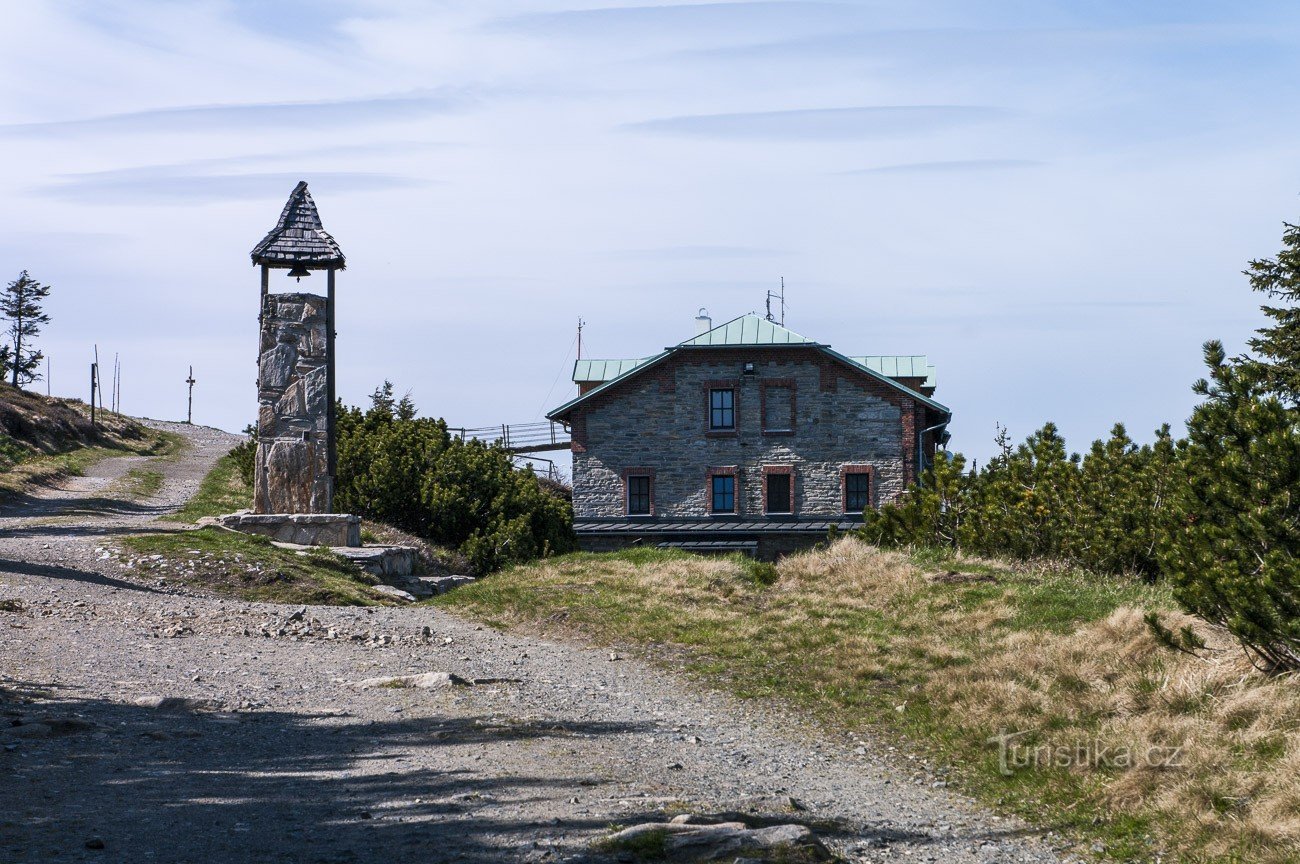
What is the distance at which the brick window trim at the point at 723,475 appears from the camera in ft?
124

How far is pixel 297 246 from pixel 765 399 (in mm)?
18539

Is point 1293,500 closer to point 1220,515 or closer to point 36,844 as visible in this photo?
point 1220,515

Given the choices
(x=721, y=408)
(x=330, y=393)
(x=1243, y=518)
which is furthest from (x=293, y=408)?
(x=721, y=408)

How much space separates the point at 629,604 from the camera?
16109mm

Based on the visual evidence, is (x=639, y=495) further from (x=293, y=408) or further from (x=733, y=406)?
(x=293, y=408)

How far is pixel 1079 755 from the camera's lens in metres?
8.12

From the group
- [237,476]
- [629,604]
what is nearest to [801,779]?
[629,604]

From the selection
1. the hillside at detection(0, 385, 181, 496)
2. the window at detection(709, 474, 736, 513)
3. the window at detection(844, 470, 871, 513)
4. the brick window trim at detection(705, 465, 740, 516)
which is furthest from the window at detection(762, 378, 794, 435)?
the hillside at detection(0, 385, 181, 496)

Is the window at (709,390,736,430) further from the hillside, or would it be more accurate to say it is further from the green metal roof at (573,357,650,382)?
the hillside

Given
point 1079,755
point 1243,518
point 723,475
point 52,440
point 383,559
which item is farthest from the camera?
point 52,440

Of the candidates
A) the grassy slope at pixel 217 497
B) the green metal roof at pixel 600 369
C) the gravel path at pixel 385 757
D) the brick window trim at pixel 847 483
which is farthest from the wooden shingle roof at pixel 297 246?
the green metal roof at pixel 600 369

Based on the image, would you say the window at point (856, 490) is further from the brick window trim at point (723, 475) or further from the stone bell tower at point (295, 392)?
the stone bell tower at point (295, 392)

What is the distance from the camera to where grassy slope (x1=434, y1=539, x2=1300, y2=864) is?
7074 millimetres

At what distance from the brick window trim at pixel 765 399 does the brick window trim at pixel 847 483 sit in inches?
79.2
